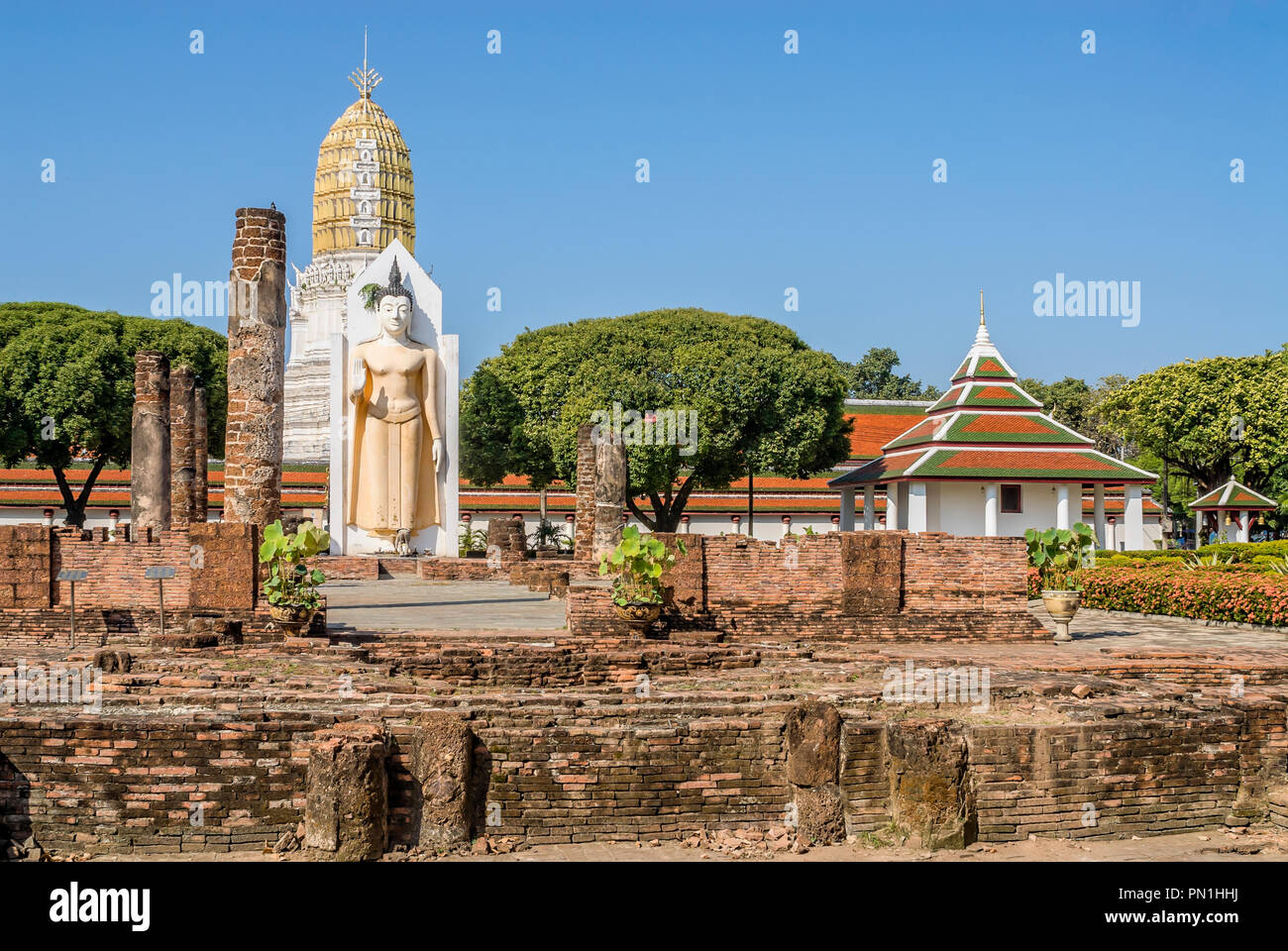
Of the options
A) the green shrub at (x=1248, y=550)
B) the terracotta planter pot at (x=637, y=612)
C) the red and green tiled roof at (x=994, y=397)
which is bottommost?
the terracotta planter pot at (x=637, y=612)

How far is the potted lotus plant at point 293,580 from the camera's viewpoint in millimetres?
12336

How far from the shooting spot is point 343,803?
8180 millimetres

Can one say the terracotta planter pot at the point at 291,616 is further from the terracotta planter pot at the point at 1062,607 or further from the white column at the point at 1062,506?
the white column at the point at 1062,506

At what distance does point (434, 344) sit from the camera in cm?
2884

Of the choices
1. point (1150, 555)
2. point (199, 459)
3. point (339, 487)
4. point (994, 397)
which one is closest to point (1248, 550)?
point (1150, 555)

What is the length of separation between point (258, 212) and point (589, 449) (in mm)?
10615

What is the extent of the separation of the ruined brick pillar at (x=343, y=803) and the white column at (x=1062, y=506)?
2995 cm

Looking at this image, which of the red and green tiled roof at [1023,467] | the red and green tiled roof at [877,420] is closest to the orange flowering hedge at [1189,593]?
the red and green tiled roof at [1023,467]

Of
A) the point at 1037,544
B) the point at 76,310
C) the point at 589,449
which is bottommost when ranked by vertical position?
the point at 1037,544

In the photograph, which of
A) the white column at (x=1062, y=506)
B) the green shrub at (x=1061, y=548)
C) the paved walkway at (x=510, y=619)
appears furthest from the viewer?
the white column at (x=1062, y=506)

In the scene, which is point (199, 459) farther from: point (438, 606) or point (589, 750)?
point (589, 750)

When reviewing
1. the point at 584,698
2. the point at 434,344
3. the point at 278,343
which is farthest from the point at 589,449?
the point at 584,698

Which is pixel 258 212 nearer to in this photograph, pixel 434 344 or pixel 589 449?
pixel 589 449

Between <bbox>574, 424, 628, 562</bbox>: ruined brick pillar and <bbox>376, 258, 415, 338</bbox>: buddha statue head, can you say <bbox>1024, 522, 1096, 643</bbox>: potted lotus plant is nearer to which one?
<bbox>574, 424, 628, 562</bbox>: ruined brick pillar
